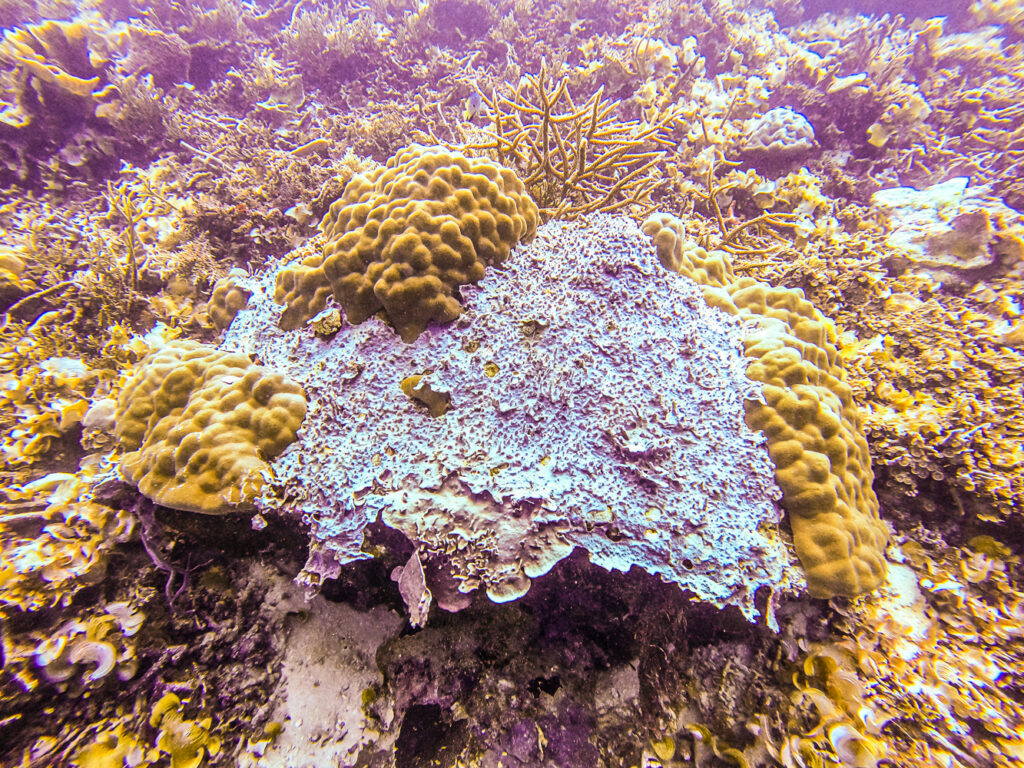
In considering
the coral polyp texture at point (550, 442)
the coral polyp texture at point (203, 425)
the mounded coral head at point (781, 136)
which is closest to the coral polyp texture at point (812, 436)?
the coral polyp texture at point (550, 442)

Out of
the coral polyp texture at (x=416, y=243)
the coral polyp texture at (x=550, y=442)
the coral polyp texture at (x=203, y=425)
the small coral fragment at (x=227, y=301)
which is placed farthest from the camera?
the small coral fragment at (x=227, y=301)

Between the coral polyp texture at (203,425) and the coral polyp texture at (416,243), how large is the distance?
584 millimetres

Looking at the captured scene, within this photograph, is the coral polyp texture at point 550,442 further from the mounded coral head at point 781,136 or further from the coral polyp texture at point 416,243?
the mounded coral head at point 781,136

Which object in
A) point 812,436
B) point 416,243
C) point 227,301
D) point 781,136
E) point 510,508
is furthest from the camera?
point 781,136

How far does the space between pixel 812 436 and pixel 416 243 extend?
2.63 m

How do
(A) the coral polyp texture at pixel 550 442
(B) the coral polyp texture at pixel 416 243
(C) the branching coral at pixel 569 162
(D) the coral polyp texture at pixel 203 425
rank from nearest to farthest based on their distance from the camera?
(A) the coral polyp texture at pixel 550 442 → (D) the coral polyp texture at pixel 203 425 → (B) the coral polyp texture at pixel 416 243 → (C) the branching coral at pixel 569 162

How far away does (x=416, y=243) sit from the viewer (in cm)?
241

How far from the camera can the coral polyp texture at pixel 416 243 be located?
7.91 feet

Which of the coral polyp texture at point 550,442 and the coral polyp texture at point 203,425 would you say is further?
the coral polyp texture at point 203,425

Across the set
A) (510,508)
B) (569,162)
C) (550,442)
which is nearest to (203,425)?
(510,508)

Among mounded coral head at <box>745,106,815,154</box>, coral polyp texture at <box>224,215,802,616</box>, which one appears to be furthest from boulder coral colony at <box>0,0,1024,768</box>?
mounded coral head at <box>745,106,815,154</box>

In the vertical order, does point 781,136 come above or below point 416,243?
above

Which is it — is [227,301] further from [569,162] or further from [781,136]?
[781,136]

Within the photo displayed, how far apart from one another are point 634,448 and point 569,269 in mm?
1152
